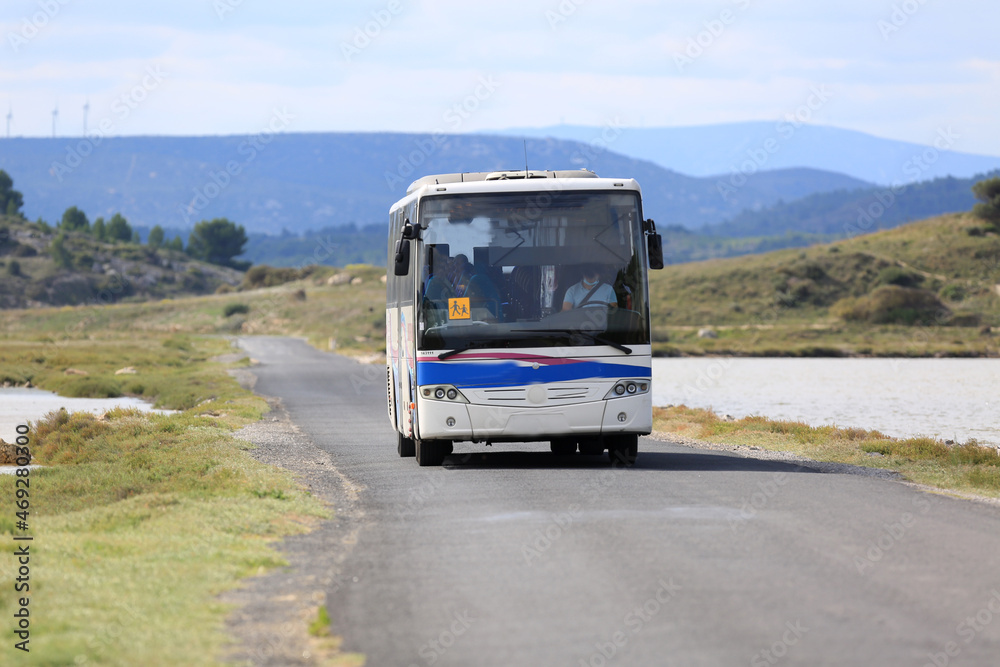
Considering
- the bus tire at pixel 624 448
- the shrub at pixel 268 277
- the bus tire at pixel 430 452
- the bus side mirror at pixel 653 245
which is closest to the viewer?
the bus side mirror at pixel 653 245

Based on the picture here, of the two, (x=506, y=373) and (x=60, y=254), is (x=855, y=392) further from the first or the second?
(x=60, y=254)

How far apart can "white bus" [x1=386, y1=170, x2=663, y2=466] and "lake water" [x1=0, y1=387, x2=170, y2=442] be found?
16303mm

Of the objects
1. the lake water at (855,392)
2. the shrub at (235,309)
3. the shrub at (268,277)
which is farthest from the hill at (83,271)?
the lake water at (855,392)

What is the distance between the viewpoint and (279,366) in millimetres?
61031

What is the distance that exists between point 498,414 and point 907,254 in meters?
100

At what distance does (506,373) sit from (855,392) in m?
30.4

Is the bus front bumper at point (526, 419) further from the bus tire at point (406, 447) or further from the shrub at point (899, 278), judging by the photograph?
the shrub at point (899, 278)

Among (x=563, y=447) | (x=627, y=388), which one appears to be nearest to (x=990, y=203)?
(x=563, y=447)

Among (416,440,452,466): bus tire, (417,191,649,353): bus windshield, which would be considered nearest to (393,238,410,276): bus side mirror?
(417,191,649,353): bus windshield

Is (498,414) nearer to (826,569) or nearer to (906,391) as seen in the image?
(826,569)

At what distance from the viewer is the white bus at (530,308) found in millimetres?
15375

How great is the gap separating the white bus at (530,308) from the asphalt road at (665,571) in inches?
31.9

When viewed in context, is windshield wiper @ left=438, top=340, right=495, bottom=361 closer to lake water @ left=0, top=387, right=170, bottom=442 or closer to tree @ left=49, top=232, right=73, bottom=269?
lake water @ left=0, top=387, right=170, bottom=442

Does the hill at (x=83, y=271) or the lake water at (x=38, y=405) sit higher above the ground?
the hill at (x=83, y=271)
